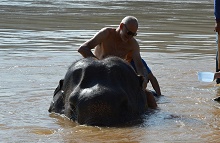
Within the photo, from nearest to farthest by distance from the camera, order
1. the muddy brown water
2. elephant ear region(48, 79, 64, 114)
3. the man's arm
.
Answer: the muddy brown water → elephant ear region(48, 79, 64, 114) → the man's arm

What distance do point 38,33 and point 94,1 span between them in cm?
1539

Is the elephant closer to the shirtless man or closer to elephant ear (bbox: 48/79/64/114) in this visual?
elephant ear (bbox: 48/79/64/114)

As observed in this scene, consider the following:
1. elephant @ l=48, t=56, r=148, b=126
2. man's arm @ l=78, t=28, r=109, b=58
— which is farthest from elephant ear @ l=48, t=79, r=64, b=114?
man's arm @ l=78, t=28, r=109, b=58

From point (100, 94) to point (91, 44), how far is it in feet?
5.16

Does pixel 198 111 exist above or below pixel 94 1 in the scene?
above

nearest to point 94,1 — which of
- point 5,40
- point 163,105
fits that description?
point 5,40

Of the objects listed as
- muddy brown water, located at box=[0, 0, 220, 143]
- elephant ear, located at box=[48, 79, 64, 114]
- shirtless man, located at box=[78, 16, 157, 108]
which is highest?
shirtless man, located at box=[78, 16, 157, 108]

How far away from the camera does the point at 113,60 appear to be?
7.53 m

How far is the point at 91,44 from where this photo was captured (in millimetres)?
8266

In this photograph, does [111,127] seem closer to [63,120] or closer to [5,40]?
[63,120]

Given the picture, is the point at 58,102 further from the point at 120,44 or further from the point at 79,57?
the point at 79,57

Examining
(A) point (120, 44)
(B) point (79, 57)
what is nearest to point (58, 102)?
(A) point (120, 44)

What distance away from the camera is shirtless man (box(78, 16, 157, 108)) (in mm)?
8180

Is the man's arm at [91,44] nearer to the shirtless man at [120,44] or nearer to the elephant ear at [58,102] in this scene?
the shirtless man at [120,44]
